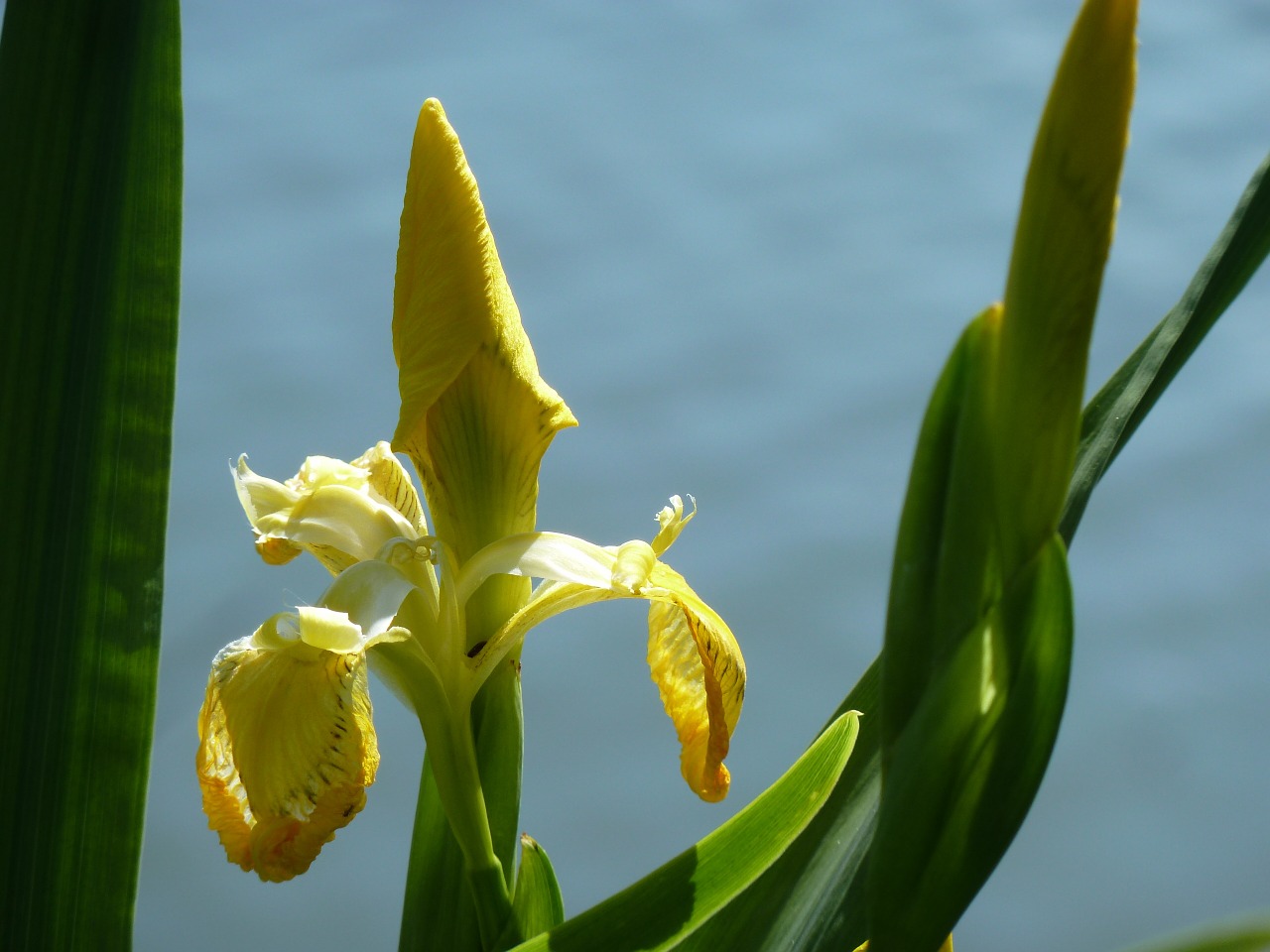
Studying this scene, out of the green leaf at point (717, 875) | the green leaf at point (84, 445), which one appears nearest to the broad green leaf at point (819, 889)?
the green leaf at point (717, 875)

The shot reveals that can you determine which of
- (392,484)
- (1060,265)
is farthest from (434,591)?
(1060,265)

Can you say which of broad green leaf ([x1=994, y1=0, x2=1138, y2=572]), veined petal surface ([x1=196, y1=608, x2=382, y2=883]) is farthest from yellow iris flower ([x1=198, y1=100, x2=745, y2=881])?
broad green leaf ([x1=994, y1=0, x2=1138, y2=572])

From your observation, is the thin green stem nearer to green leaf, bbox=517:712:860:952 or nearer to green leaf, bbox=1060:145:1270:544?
green leaf, bbox=517:712:860:952

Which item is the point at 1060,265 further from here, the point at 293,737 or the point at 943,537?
the point at 293,737

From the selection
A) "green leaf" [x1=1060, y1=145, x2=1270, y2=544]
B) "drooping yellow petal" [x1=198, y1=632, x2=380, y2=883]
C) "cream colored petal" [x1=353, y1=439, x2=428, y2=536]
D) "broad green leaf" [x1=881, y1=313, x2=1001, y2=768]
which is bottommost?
"drooping yellow petal" [x1=198, y1=632, x2=380, y2=883]

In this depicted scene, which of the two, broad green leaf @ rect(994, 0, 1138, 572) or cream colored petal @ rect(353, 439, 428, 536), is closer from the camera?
broad green leaf @ rect(994, 0, 1138, 572)

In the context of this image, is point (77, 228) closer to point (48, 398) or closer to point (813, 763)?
point (48, 398)

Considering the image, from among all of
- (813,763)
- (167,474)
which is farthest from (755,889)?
(167,474)
